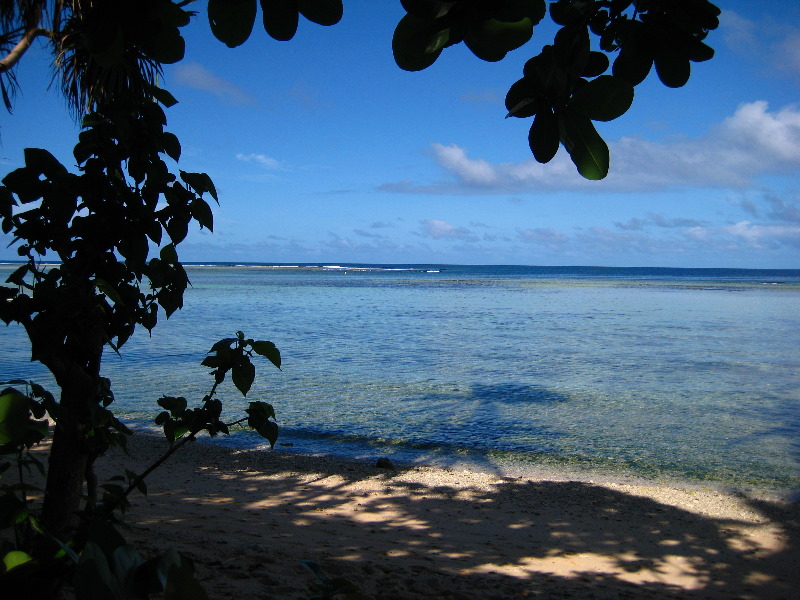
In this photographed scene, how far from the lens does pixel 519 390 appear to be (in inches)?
396

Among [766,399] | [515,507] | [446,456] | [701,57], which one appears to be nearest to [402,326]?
[766,399]

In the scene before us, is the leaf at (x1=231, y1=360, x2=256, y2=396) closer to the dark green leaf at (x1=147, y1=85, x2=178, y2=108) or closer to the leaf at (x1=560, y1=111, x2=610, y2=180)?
the dark green leaf at (x1=147, y1=85, x2=178, y2=108)

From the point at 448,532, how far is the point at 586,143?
13.2 feet

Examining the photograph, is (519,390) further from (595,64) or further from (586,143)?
(586,143)

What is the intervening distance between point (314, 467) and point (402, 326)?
13.2m

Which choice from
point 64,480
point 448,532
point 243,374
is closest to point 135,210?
point 243,374

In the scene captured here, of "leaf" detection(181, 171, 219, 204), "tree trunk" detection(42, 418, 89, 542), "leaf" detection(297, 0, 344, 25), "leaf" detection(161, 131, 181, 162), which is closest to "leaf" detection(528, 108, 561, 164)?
"leaf" detection(297, 0, 344, 25)

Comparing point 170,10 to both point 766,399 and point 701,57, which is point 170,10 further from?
point 766,399

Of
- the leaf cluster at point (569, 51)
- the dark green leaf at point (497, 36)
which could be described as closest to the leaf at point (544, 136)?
the leaf cluster at point (569, 51)

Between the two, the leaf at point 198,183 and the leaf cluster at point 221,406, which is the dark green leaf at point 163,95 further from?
the leaf cluster at point 221,406

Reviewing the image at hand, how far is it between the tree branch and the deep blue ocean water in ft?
14.7

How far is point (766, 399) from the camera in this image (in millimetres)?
9508

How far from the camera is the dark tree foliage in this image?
893mm

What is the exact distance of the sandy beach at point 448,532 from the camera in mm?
3377
